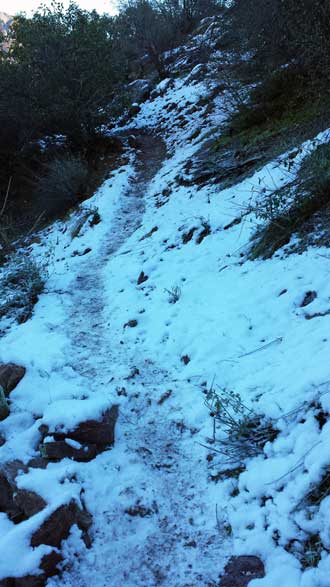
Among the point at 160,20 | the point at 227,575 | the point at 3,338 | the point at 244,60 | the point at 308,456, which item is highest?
the point at 160,20

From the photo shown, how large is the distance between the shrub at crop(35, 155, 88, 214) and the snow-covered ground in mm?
4816

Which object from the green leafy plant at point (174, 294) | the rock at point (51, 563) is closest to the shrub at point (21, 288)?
the green leafy plant at point (174, 294)

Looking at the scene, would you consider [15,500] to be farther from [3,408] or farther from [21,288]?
[21,288]

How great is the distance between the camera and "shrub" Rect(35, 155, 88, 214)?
11.5 metres

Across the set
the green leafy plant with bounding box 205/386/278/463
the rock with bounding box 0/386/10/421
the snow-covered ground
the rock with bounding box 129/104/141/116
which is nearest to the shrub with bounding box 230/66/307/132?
the snow-covered ground

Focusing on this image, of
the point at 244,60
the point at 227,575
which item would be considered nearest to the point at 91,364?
the point at 227,575

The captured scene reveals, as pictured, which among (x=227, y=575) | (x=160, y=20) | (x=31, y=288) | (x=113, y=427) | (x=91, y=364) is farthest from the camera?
(x=160, y=20)

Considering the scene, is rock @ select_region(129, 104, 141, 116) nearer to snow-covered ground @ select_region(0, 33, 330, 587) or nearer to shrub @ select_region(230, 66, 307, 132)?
shrub @ select_region(230, 66, 307, 132)

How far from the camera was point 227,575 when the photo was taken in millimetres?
2316

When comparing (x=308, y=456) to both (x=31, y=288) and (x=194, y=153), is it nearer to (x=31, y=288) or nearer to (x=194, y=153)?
(x=31, y=288)

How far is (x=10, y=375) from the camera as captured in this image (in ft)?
13.3

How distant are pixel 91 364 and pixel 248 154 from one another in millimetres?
6222

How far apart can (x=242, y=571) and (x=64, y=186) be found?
424 inches

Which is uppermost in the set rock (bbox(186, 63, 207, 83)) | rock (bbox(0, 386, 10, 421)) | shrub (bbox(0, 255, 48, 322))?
rock (bbox(186, 63, 207, 83))
